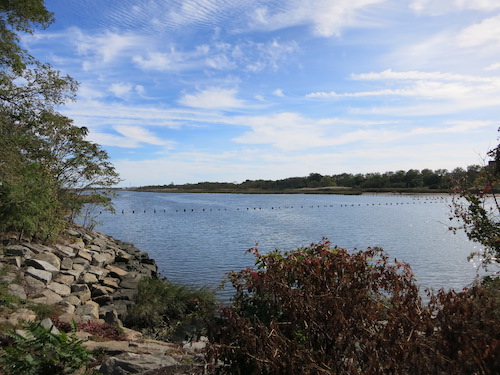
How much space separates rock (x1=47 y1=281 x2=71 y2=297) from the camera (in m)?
10.8

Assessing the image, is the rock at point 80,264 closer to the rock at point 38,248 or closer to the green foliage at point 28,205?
the rock at point 38,248

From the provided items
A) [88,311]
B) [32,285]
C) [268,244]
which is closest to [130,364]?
[88,311]

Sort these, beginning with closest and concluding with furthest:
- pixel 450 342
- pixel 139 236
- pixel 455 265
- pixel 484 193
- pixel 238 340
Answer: pixel 450 342
pixel 238 340
pixel 484 193
pixel 455 265
pixel 139 236

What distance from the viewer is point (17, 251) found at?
12016 mm

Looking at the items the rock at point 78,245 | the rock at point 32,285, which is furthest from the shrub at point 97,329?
the rock at point 78,245

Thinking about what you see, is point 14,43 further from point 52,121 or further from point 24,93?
point 52,121

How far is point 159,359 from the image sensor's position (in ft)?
19.5

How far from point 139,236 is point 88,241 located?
14.2m

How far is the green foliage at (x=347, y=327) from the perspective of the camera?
3066 millimetres

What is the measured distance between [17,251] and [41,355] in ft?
26.0

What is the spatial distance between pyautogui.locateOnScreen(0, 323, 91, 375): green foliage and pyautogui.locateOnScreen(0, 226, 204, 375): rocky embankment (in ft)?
1.26

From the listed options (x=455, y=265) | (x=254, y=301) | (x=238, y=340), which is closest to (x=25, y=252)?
(x=254, y=301)

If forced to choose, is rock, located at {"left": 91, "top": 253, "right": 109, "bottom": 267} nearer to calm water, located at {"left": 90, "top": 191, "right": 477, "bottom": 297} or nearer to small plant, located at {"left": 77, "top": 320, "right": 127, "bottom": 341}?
calm water, located at {"left": 90, "top": 191, "right": 477, "bottom": 297}

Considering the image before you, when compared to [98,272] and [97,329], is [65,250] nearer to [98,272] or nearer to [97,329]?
[98,272]
